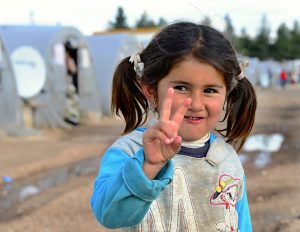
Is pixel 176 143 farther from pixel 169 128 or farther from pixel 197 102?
pixel 197 102

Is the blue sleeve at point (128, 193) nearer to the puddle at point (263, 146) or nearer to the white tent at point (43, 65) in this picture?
the puddle at point (263, 146)

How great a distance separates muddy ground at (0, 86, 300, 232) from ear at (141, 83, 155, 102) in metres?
3.06

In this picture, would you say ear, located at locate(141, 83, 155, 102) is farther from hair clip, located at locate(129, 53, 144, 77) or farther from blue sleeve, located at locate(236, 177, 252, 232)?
blue sleeve, located at locate(236, 177, 252, 232)

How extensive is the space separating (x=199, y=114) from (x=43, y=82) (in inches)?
457

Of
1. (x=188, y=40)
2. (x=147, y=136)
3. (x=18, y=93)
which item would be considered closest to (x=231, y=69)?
(x=188, y=40)

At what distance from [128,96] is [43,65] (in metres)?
11.3

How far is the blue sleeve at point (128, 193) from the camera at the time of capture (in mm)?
1421

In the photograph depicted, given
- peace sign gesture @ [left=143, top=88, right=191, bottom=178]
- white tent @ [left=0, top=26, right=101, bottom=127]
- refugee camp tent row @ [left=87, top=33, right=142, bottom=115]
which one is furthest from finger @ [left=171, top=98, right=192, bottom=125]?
refugee camp tent row @ [left=87, top=33, right=142, bottom=115]

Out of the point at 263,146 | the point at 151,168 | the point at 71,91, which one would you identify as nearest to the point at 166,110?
the point at 151,168

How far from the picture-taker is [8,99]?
462 inches

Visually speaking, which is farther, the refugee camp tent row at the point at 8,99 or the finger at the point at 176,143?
the refugee camp tent row at the point at 8,99

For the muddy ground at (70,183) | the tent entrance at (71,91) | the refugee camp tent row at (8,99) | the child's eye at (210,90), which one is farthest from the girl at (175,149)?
the tent entrance at (71,91)

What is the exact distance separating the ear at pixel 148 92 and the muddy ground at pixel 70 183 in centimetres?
306

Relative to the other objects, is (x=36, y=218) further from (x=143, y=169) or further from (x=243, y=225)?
(x=143, y=169)
